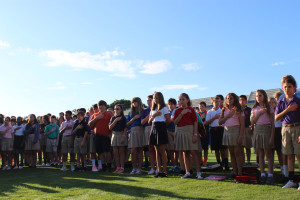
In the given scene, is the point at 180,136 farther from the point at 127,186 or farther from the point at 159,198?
the point at 159,198

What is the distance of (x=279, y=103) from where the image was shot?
19.0 ft

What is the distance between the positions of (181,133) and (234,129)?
1.25m

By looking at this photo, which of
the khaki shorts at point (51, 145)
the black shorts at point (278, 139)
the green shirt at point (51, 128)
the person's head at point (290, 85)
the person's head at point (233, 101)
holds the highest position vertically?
the person's head at point (290, 85)

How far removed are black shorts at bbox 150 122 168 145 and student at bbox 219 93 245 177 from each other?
4.76 feet

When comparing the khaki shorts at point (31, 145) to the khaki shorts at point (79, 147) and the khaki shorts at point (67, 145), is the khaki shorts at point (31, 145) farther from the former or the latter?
the khaki shorts at point (79, 147)

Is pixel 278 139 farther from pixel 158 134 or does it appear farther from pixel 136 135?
pixel 136 135

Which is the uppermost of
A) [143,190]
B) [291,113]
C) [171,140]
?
[291,113]

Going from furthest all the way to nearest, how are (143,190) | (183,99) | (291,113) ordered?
(183,99) → (143,190) → (291,113)

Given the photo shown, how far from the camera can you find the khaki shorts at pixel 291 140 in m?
5.35

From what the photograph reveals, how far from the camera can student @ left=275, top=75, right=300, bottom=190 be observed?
5389mm

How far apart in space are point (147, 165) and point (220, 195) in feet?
16.9

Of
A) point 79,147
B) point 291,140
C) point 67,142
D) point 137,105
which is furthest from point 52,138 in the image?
point 291,140

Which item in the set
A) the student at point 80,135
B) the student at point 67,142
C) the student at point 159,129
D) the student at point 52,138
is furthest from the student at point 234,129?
the student at point 52,138

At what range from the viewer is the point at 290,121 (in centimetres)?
548
